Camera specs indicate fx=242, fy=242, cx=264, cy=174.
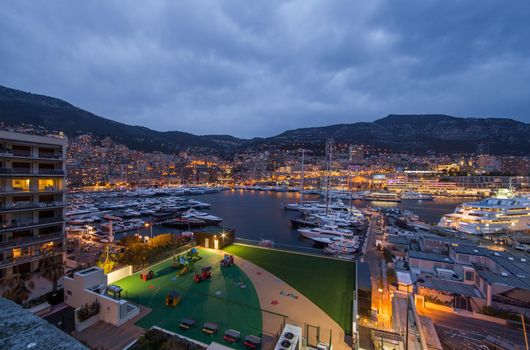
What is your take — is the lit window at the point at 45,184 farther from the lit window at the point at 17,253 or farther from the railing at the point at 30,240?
the lit window at the point at 17,253

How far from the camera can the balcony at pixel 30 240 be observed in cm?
1159

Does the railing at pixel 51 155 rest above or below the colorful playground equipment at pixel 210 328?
Answer: above

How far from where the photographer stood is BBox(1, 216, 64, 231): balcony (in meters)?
11.7

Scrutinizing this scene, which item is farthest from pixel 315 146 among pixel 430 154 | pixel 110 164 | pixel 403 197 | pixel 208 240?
pixel 208 240

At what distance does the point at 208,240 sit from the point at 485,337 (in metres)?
13.4

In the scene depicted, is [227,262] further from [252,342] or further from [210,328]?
[252,342]

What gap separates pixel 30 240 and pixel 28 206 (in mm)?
1734

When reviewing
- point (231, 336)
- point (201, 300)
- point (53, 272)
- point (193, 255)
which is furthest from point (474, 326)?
point (53, 272)

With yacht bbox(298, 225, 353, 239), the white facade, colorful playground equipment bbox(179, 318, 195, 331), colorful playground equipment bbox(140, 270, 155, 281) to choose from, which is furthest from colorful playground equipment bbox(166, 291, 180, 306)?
yacht bbox(298, 225, 353, 239)

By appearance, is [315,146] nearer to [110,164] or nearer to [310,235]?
[110,164]

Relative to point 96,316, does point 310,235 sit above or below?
below

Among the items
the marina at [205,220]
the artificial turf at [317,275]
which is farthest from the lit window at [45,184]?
the marina at [205,220]

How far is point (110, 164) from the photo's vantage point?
10400 centimetres

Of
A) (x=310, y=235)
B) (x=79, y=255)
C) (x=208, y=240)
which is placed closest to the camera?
(x=208, y=240)
